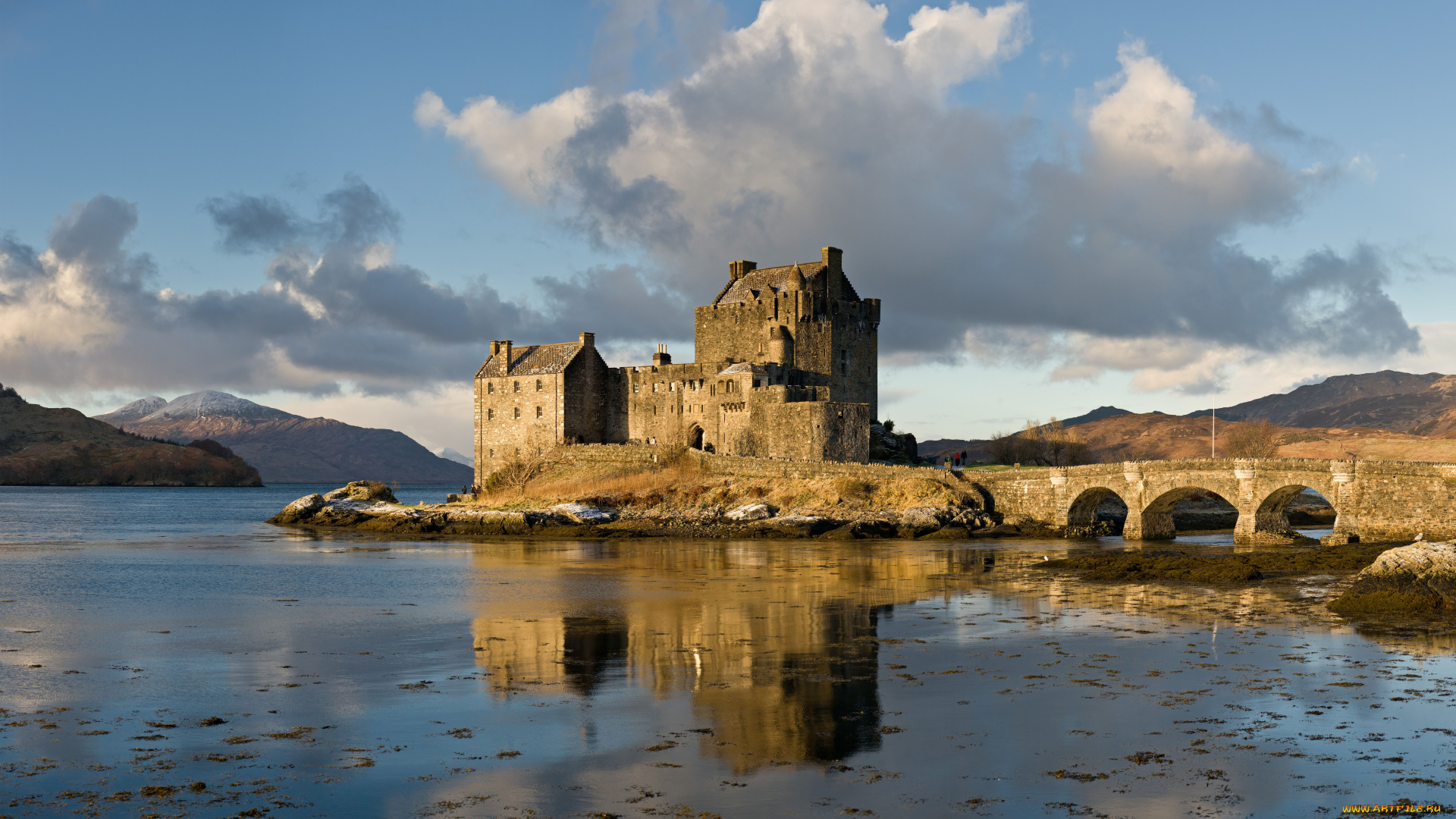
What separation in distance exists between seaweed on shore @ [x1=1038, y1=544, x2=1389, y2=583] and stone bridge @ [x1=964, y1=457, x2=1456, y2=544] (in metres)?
3.37

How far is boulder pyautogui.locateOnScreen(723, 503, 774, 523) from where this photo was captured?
60188 mm

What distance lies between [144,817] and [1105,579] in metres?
28.3

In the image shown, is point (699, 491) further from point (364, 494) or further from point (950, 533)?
point (364, 494)

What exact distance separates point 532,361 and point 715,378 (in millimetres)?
15540

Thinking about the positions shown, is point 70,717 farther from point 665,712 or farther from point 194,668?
point 665,712

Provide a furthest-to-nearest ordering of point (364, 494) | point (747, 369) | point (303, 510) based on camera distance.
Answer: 1. point (364, 494)
2. point (303, 510)
3. point (747, 369)

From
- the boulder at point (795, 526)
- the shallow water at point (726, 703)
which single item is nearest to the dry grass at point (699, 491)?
the boulder at point (795, 526)

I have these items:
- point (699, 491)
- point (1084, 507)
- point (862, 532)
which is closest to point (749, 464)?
point (699, 491)

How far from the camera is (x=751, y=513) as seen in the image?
199 feet

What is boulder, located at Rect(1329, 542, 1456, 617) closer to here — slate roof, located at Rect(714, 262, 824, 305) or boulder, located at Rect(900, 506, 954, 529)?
boulder, located at Rect(900, 506, 954, 529)

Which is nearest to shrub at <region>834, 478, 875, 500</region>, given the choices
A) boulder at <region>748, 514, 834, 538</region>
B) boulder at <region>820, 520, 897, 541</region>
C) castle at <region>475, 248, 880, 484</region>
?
boulder at <region>748, 514, 834, 538</region>

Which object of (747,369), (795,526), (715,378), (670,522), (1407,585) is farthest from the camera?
(715,378)

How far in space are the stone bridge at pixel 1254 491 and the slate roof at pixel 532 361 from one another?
3454 cm

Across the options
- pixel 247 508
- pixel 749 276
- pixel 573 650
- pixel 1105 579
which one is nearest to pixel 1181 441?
pixel 749 276
